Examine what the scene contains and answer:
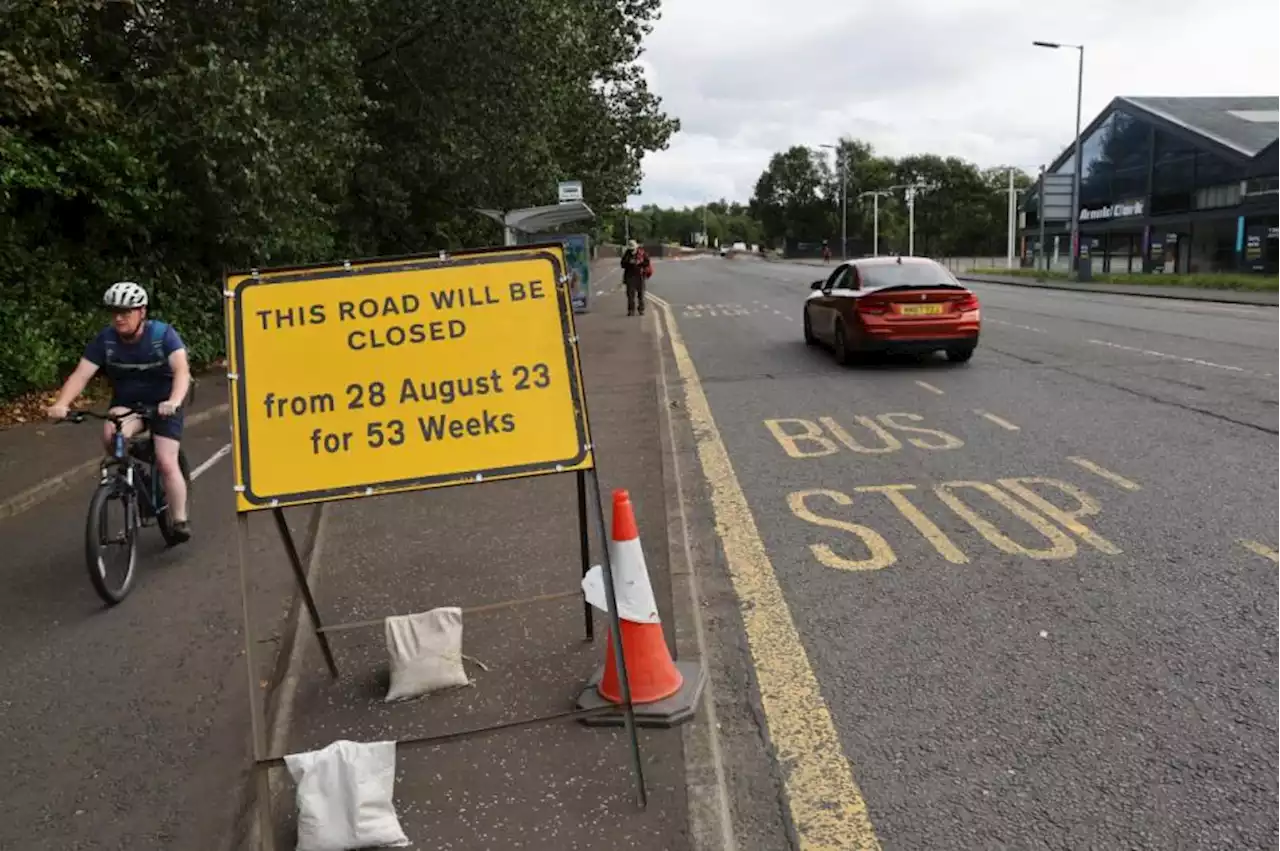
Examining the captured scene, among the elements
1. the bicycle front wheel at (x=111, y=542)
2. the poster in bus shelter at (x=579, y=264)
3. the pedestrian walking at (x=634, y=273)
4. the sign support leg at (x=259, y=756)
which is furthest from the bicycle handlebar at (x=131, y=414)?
the pedestrian walking at (x=634, y=273)

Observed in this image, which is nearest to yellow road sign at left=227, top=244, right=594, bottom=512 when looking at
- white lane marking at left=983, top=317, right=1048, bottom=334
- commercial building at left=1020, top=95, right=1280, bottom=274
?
white lane marking at left=983, top=317, right=1048, bottom=334

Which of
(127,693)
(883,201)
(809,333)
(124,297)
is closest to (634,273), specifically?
(809,333)

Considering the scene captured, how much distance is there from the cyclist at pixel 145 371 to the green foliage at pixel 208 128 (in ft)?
17.9

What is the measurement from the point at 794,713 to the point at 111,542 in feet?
12.0

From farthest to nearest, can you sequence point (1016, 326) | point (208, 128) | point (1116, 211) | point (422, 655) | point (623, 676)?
1. point (1116, 211)
2. point (1016, 326)
3. point (208, 128)
4. point (422, 655)
5. point (623, 676)

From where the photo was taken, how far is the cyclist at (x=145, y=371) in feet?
18.7

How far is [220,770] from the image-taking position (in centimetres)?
347

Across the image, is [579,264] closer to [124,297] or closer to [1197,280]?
[124,297]

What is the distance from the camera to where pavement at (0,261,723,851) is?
3.12 meters

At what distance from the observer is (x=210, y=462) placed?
348 inches

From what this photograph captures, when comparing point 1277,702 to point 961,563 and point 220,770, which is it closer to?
point 961,563

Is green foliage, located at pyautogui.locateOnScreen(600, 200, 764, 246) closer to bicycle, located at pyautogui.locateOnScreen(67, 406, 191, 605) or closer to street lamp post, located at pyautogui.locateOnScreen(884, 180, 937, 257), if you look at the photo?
street lamp post, located at pyautogui.locateOnScreen(884, 180, 937, 257)

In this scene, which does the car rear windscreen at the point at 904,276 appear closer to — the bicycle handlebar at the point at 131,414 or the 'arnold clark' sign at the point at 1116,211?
the bicycle handlebar at the point at 131,414

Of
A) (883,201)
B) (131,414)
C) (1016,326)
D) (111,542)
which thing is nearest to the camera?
(111,542)
